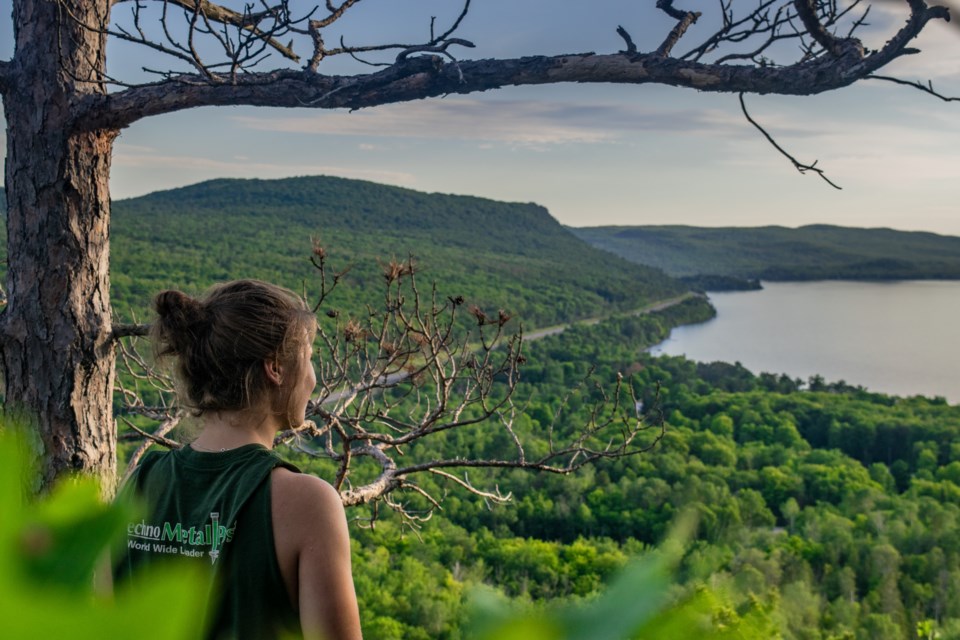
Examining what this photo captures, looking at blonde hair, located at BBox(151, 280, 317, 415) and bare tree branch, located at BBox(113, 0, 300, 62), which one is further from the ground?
bare tree branch, located at BBox(113, 0, 300, 62)

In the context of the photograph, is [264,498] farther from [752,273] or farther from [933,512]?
[752,273]

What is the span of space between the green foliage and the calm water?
114 ft

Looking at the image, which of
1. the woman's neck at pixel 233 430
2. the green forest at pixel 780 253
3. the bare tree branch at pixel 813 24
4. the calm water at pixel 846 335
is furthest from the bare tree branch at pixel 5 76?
the green forest at pixel 780 253

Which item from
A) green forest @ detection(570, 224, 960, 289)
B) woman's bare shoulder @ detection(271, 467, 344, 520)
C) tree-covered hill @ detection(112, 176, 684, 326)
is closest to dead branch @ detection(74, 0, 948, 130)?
woman's bare shoulder @ detection(271, 467, 344, 520)

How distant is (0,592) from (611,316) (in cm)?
4832

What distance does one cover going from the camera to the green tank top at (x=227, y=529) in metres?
1.24

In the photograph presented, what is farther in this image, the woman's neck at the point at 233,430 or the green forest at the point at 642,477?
the green forest at the point at 642,477

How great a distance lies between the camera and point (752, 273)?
77750mm

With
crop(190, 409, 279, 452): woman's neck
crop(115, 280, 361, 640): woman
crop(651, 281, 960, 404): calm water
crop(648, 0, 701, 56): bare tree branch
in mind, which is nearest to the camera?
crop(115, 280, 361, 640): woman

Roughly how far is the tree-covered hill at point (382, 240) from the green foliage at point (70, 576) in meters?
28.5

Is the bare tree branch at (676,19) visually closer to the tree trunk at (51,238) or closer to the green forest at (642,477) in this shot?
the green forest at (642,477)

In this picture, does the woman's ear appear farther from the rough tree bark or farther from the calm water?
the calm water

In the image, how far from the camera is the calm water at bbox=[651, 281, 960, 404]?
41.9 meters

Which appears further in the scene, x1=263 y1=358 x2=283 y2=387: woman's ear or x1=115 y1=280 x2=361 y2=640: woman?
x1=263 y1=358 x2=283 y2=387: woman's ear
